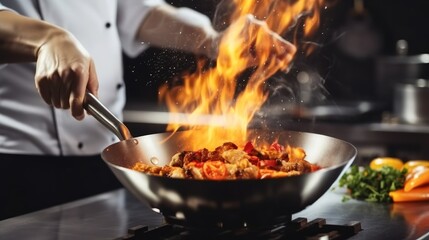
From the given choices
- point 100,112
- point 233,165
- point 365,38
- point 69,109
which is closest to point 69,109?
point 69,109

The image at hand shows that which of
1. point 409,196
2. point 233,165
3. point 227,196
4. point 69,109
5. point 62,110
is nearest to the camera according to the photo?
point 227,196

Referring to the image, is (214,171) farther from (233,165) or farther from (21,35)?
(21,35)

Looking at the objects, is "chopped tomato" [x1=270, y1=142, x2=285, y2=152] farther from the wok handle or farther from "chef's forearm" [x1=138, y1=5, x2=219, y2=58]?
"chef's forearm" [x1=138, y1=5, x2=219, y2=58]

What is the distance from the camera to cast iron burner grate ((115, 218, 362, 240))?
167 cm

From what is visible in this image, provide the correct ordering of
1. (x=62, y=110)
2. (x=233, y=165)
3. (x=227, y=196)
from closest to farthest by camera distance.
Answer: (x=227, y=196) → (x=233, y=165) → (x=62, y=110)

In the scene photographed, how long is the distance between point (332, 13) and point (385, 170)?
2.74 m

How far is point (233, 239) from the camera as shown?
5.49ft

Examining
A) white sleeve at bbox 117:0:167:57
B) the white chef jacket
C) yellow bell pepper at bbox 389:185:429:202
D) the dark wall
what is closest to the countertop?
yellow bell pepper at bbox 389:185:429:202

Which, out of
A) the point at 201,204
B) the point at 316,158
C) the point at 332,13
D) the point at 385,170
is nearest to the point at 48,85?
the point at 201,204

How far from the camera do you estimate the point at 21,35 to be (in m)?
1.96

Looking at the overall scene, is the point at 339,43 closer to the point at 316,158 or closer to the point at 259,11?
the point at 259,11

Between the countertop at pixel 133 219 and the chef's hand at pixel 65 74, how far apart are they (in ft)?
0.97

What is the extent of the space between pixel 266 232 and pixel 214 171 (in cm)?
18

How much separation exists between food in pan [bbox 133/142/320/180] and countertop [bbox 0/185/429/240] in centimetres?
19
